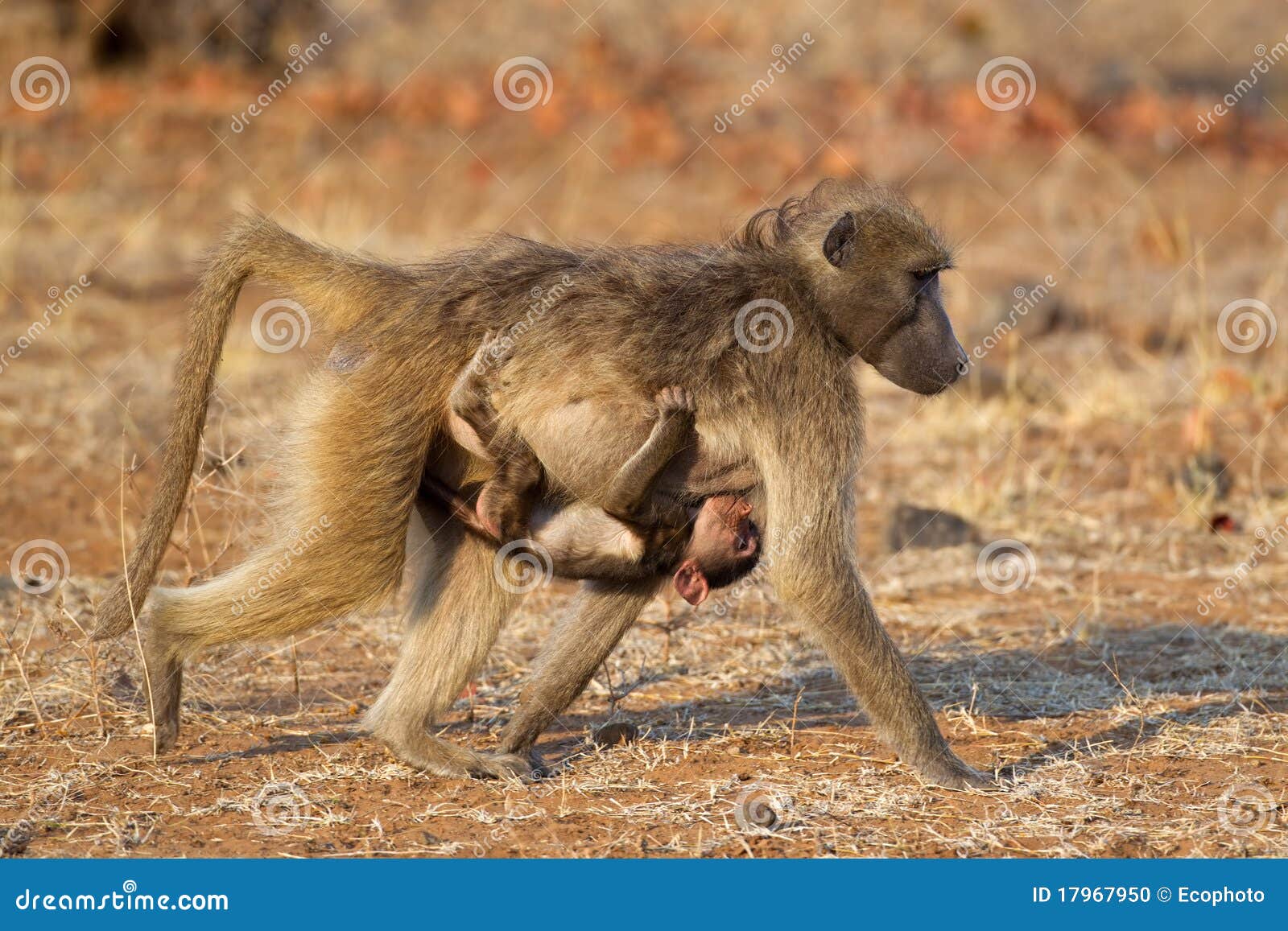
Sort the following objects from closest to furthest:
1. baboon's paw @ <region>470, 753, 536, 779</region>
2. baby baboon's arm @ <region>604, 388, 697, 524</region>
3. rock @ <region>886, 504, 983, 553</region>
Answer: baby baboon's arm @ <region>604, 388, 697, 524</region>
baboon's paw @ <region>470, 753, 536, 779</region>
rock @ <region>886, 504, 983, 553</region>

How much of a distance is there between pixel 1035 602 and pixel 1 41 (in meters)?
11.5

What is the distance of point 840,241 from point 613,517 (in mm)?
913

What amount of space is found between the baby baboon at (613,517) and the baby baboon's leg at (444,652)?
0.10 meters

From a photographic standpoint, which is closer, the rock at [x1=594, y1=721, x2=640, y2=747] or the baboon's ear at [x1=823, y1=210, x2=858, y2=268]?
the baboon's ear at [x1=823, y1=210, x2=858, y2=268]

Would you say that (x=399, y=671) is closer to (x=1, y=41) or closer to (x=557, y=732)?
(x=557, y=732)

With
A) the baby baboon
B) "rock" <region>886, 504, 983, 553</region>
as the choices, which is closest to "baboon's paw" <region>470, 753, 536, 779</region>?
the baby baboon

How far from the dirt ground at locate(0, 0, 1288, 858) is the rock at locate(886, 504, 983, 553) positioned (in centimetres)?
7

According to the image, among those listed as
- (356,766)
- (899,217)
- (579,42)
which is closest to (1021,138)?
(579,42)

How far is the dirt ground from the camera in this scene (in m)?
3.57

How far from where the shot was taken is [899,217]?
385 cm

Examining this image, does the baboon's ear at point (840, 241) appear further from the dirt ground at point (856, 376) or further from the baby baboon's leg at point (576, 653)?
the baby baboon's leg at point (576, 653)

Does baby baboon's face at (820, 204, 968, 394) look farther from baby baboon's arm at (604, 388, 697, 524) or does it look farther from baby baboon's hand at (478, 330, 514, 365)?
baby baboon's hand at (478, 330, 514, 365)

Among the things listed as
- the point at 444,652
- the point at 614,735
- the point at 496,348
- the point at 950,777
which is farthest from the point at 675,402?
the point at 950,777

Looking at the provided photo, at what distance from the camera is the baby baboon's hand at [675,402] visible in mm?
3523
